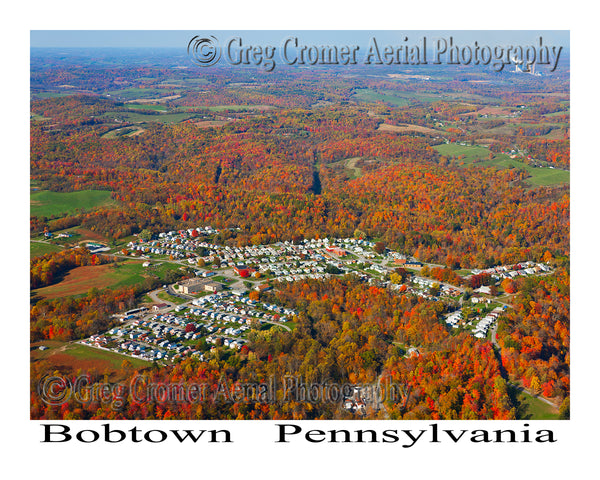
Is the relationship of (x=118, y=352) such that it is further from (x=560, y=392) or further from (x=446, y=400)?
(x=560, y=392)

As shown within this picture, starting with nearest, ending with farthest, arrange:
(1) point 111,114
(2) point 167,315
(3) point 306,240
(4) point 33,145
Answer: (2) point 167,315 → (3) point 306,240 → (4) point 33,145 → (1) point 111,114

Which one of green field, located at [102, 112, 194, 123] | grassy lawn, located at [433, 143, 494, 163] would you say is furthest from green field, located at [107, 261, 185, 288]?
green field, located at [102, 112, 194, 123]

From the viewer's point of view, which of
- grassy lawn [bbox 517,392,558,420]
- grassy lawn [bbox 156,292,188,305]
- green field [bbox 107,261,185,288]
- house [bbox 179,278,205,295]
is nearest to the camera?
grassy lawn [bbox 517,392,558,420]

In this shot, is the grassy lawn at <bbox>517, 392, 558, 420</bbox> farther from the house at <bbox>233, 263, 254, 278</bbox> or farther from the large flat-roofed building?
the house at <bbox>233, 263, 254, 278</bbox>

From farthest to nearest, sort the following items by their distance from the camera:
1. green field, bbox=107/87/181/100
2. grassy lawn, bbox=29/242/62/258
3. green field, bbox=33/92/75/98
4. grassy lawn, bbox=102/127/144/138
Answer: green field, bbox=107/87/181/100 < green field, bbox=33/92/75/98 < grassy lawn, bbox=102/127/144/138 < grassy lawn, bbox=29/242/62/258

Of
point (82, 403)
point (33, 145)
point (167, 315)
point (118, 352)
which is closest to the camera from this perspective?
point (82, 403)

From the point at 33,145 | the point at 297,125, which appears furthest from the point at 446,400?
the point at 297,125
